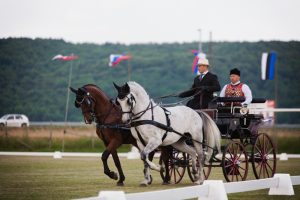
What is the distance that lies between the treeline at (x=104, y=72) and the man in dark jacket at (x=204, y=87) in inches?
2491

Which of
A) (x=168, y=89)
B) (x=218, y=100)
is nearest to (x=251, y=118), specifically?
(x=218, y=100)

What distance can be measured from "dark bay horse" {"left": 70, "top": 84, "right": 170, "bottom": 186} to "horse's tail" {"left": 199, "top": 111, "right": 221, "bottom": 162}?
2.84 ft

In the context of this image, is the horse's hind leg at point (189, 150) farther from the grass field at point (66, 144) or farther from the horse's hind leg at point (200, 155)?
the grass field at point (66, 144)

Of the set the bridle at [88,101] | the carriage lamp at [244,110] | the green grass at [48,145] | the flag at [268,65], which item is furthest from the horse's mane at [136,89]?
the green grass at [48,145]

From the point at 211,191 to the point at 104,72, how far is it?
8564 cm

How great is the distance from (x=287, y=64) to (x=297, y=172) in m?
80.3

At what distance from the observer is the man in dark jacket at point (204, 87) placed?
1711cm

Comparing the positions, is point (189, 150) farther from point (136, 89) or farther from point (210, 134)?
point (136, 89)

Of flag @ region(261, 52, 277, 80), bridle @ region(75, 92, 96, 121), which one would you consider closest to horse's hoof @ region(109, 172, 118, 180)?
bridle @ region(75, 92, 96, 121)

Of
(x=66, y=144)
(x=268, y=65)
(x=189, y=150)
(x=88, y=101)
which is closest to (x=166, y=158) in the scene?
(x=189, y=150)

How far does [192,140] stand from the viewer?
54.8 ft

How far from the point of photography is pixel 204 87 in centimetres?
1702

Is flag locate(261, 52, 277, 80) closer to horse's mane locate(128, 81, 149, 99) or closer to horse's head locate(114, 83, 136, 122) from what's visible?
horse's mane locate(128, 81, 149, 99)

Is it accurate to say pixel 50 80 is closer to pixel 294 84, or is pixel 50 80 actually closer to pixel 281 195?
pixel 294 84
